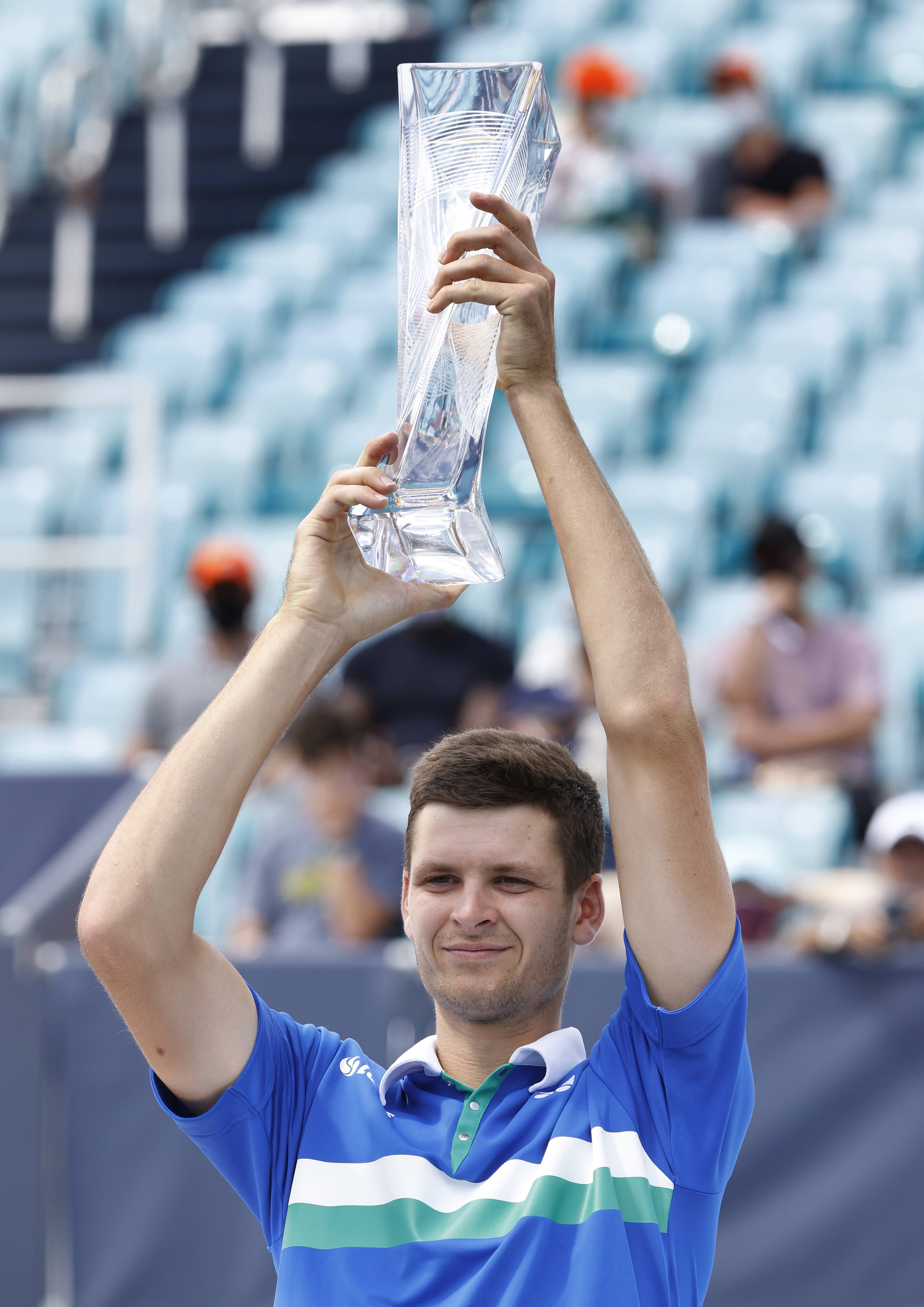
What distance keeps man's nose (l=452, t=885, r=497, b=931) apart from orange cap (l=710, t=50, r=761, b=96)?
8066mm

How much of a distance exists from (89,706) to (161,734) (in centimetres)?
123

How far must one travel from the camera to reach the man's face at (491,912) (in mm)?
1709

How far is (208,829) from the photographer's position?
1.69 m

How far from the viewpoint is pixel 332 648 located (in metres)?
1.79

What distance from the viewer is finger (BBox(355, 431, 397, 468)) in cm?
175

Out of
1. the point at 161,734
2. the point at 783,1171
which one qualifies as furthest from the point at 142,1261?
the point at 161,734

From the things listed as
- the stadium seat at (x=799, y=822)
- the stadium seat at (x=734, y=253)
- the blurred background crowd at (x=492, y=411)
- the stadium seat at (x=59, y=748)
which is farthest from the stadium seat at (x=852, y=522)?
the stadium seat at (x=59, y=748)

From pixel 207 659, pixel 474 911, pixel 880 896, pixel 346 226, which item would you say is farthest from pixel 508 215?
pixel 346 226

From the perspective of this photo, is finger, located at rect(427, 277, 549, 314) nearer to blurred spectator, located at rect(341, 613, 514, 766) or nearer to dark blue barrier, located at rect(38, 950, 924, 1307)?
dark blue barrier, located at rect(38, 950, 924, 1307)

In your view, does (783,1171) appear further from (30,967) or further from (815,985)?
(30,967)

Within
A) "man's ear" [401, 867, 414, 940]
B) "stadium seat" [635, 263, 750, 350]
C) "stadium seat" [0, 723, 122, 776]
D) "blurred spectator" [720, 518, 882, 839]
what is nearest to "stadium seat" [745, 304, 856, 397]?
"stadium seat" [635, 263, 750, 350]

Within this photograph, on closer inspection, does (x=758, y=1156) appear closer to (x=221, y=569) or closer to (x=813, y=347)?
(x=221, y=569)

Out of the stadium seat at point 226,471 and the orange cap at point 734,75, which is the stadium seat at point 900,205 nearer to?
the orange cap at point 734,75

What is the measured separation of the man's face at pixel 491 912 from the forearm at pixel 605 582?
6.4 inches
